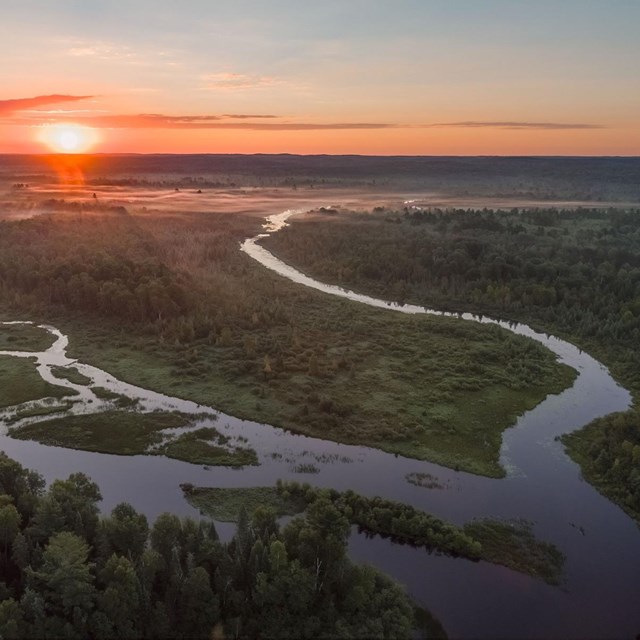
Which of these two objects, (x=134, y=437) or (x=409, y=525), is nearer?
(x=409, y=525)

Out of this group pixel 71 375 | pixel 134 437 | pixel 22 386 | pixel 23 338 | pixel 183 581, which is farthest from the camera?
pixel 23 338

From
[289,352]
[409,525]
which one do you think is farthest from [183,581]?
[289,352]

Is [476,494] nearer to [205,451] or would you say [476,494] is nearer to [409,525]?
[409,525]

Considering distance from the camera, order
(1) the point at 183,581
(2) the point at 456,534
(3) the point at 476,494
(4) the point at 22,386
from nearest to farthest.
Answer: (1) the point at 183,581 < (2) the point at 456,534 < (3) the point at 476,494 < (4) the point at 22,386

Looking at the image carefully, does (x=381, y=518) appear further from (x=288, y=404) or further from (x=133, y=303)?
(x=133, y=303)

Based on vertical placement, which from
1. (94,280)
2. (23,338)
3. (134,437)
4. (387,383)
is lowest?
(134,437)

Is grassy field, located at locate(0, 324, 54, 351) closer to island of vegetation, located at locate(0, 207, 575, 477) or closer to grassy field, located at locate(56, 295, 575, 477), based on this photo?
island of vegetation, located at locate(0, 207, 575, 477)

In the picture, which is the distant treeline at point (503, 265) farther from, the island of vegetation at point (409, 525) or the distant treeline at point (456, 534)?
the island of vegetation at point (409, 525)
